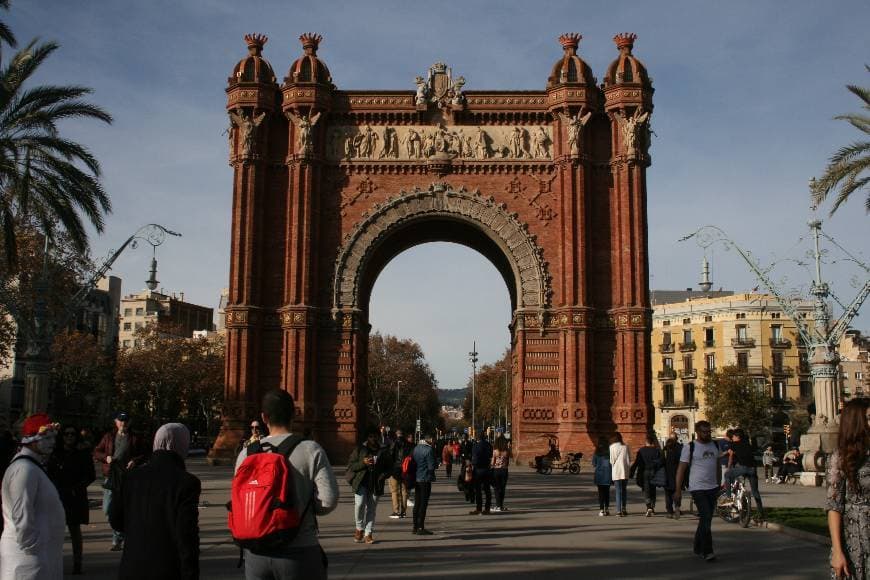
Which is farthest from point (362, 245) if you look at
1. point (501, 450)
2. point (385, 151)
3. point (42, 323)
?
point (501, 450)

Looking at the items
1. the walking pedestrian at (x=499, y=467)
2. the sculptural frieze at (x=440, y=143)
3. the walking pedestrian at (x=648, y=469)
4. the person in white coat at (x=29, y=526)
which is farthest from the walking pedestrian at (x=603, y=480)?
the sculptural frieze at (x=440, y=143)

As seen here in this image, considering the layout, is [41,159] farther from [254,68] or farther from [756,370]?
[756,370]

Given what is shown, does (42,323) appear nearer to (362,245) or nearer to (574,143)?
(362,245)

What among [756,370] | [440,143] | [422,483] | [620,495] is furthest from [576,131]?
[756,370]

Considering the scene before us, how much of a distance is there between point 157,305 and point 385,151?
293 ft

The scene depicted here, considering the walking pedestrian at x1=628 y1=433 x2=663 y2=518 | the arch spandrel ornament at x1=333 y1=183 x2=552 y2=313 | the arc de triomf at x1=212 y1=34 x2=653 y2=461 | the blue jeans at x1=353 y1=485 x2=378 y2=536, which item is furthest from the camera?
the arch spandrel ornament at x1=333 y1=183 x2=552 y2=313

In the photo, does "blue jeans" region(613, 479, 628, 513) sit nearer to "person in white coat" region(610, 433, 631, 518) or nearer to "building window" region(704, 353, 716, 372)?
"person in white coat" region(610, 433, 631, 518)

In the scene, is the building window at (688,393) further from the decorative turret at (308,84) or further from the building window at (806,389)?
the decorative turret at (308,84)

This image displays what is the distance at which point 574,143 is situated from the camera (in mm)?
34000

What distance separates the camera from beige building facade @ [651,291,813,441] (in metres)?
71.9

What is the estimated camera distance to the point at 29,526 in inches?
231

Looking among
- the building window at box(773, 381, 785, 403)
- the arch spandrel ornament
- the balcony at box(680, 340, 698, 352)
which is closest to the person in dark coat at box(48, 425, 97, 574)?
the arch spandrel ornament

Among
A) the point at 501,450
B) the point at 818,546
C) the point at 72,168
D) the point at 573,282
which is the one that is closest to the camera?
the point at 818,546

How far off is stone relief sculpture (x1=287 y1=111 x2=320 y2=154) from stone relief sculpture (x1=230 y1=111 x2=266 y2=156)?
151 cm
